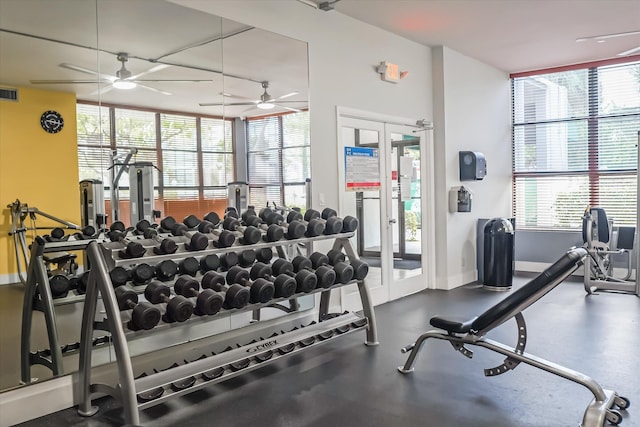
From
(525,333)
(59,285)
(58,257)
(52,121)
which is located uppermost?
(52,121)

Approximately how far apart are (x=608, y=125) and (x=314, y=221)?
17.0 feet

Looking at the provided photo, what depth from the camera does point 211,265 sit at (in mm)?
3471

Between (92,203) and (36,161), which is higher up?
(36,161)

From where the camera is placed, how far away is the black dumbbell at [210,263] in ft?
11.3

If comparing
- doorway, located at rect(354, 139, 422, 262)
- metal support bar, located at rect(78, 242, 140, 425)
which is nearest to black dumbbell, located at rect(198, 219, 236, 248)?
metal support bar, located at rect(78, 242, 140, 425)

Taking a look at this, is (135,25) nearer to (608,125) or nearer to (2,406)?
(2,406)

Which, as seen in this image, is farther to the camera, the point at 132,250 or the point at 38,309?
the point at 38,309

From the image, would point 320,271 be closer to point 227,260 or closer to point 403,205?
point 227,260

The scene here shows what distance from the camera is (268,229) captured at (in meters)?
3.40

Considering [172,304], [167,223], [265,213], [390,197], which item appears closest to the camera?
[172,304]

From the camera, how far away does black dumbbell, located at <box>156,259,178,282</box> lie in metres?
3.19

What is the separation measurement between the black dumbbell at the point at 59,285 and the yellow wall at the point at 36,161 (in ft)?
0.80

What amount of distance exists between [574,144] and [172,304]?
20.7ft

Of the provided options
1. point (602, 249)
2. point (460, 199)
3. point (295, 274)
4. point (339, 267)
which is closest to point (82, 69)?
point (295, 274)
